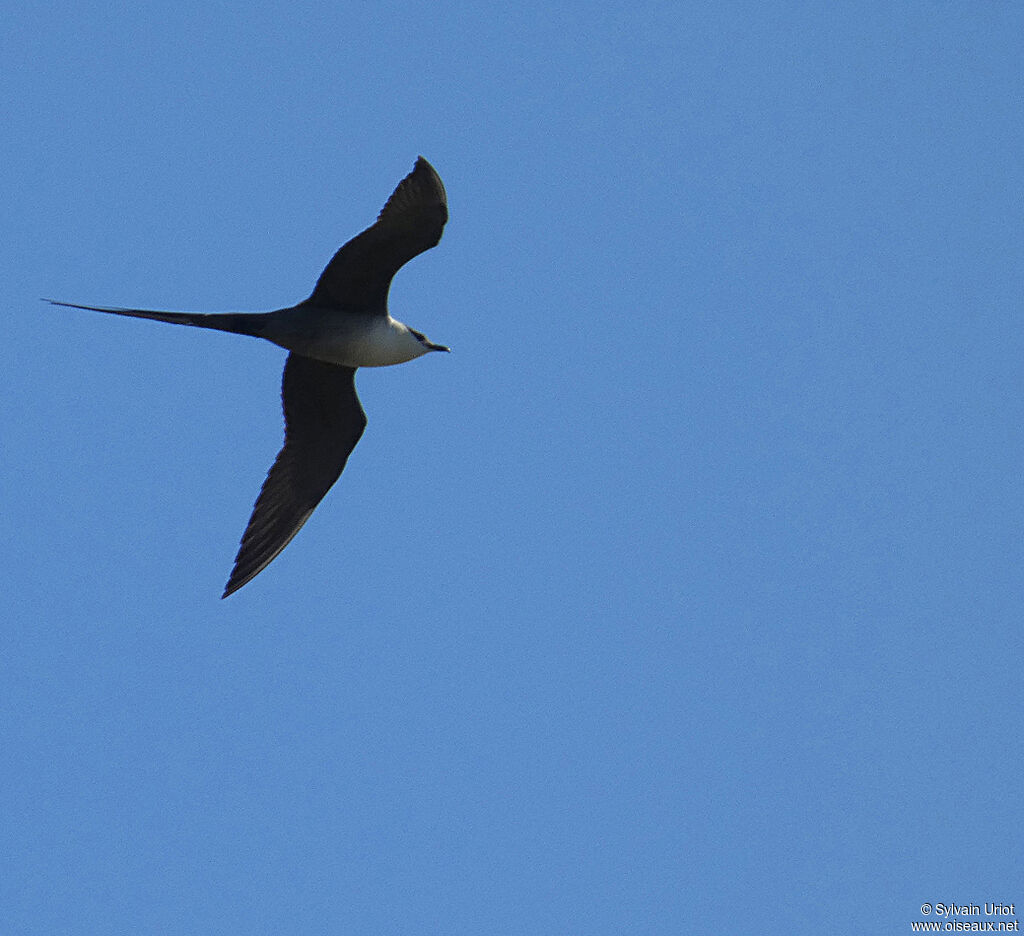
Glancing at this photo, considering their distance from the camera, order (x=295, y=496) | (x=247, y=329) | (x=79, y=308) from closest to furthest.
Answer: (x=79, y=308)
(x=247, y=329)
(x=295, y=496)

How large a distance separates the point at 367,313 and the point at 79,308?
7.72 ft

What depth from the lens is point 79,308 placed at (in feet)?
31.3

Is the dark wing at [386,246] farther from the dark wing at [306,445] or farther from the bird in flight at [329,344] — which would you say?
the dark wing at [306,445]

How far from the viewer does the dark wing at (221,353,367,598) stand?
11.6 m

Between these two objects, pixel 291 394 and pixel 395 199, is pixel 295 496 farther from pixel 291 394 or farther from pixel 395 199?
pixel 395 199

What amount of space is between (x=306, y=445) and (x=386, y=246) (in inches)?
83.3

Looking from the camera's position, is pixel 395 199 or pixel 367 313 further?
pixel 367 313

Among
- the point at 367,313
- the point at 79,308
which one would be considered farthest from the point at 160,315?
the point at 367,313

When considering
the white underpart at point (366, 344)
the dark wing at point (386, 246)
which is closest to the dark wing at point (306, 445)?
the white underpart at point (366, 344)

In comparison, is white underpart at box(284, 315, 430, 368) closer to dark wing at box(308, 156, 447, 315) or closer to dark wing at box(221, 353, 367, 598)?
dark wing at box(308, 156, 447, 315)

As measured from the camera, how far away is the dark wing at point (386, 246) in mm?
9969

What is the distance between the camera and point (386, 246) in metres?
10.4

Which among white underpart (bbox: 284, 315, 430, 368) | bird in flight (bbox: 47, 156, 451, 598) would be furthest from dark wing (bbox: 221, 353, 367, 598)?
white underpart (bbox: 284, 315, 430, 368)

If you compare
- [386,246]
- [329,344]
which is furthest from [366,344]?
[386,246]
